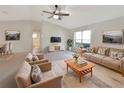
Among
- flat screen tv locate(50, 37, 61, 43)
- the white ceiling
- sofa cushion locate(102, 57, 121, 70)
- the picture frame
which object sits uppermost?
the white ceiling

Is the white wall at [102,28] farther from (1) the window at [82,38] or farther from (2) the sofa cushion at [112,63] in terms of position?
(2) the sofa cushion at [112,63]

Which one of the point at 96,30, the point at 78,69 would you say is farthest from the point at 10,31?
the point at 78,69

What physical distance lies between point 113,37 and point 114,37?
0.21 feet

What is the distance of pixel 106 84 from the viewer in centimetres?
324

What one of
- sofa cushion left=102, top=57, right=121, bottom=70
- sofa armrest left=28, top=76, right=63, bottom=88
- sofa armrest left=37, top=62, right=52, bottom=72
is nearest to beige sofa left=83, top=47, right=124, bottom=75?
sofa cushion left=102, top=57, right=121, bottom=70

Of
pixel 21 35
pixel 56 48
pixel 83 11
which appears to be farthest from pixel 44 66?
pixel 56 48

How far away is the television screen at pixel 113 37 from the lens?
518 centimetres

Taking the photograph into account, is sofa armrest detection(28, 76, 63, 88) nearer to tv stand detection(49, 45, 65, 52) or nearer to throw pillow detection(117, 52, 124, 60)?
throw pillow detection(117, 52, 124, 60)

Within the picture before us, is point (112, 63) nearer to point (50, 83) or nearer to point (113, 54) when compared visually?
point (113, 54)

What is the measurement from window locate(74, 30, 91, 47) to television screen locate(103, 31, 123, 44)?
2.08 meters

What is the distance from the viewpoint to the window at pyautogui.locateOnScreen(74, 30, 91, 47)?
325 inches

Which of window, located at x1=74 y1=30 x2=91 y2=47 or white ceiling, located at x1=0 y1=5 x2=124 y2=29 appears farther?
window, located at x1=74 y1=30 x2=91 y2=47
